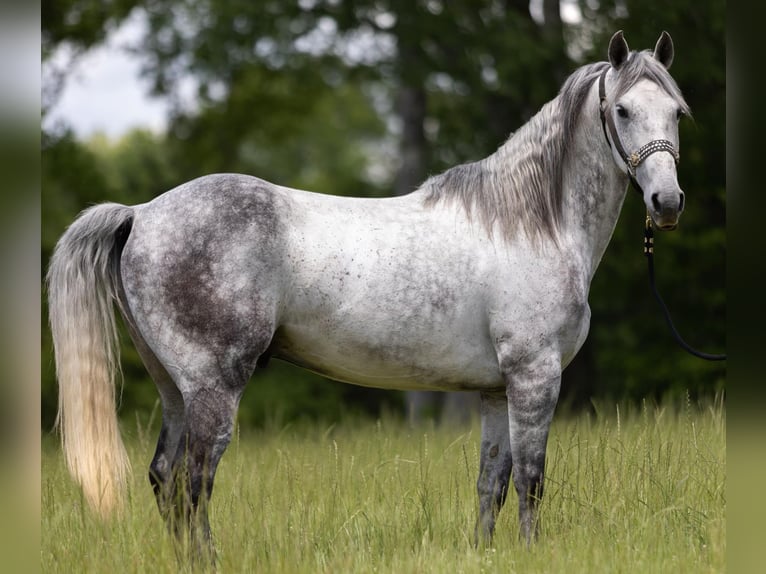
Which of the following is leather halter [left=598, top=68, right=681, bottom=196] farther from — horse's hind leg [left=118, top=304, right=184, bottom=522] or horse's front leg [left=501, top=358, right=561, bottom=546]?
horse's hind leg [left=118, top=304, right=184, bottom=522]

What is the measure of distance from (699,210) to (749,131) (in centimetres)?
1089

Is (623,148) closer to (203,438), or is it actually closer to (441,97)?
(203,438)

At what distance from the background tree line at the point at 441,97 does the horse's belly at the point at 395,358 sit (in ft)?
17.1

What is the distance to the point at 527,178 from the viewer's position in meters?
4.11

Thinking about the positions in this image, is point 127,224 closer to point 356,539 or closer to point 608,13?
point 356,539

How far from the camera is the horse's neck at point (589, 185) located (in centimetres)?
413

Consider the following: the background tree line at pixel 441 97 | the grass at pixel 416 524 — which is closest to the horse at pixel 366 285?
the grass at pixel 416 524

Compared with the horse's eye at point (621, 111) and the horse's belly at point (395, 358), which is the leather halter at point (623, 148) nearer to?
the horse's eye at point (621, 111)

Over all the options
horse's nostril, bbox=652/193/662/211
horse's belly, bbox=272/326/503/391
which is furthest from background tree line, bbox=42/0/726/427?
horse's nostril, bbox=652/193/662/211

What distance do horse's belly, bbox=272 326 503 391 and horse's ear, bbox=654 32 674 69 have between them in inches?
64.3

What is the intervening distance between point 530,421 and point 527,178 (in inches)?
47.2

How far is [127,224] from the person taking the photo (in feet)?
12.6

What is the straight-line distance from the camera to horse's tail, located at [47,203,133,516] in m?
3.65

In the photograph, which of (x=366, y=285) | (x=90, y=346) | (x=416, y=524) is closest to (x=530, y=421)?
(x=416, y=524)
